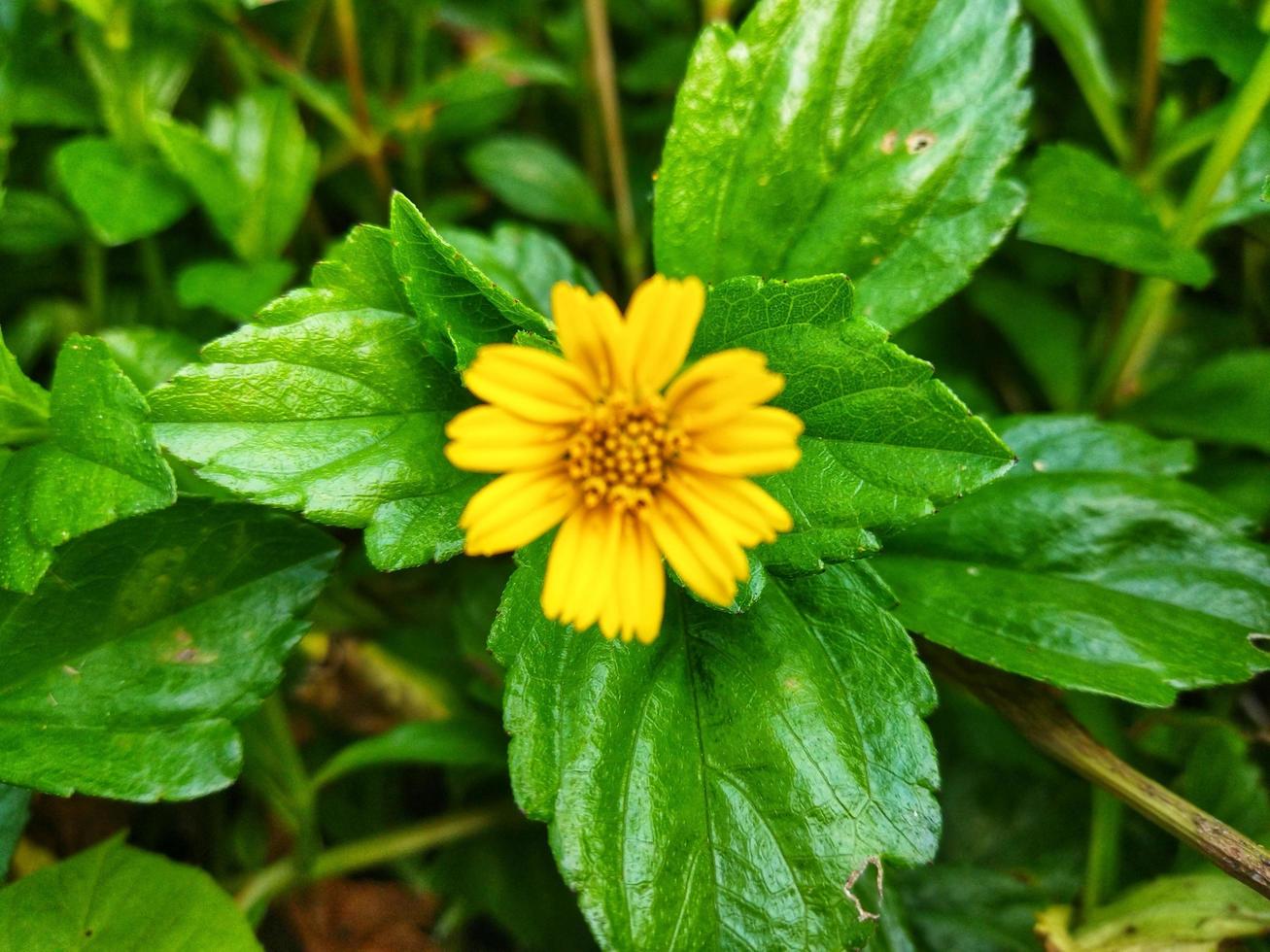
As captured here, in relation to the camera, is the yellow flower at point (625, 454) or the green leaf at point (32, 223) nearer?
the yellow flower at point (625, 454)

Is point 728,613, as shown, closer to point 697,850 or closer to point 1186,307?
point 697,850

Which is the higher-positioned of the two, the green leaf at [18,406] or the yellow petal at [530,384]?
the yellow petal at [530,384]

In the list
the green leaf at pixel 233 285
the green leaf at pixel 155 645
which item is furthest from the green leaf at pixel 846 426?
the green leaf at pixel 233 285

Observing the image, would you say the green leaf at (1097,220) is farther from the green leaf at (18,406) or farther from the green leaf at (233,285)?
the green leaf at (18,406)

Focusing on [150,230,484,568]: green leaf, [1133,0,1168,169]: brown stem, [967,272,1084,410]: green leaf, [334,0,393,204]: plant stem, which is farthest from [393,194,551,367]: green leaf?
[1133,0,1168,169]: brown stem

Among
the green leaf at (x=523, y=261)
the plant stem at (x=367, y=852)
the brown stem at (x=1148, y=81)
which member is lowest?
the plant stem at (x=367, y=852)

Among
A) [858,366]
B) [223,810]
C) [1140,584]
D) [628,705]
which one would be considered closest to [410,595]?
[223,810]

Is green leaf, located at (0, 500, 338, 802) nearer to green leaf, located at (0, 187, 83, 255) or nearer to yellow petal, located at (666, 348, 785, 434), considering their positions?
yellow petal, located at (666, 348, 785, 434)
